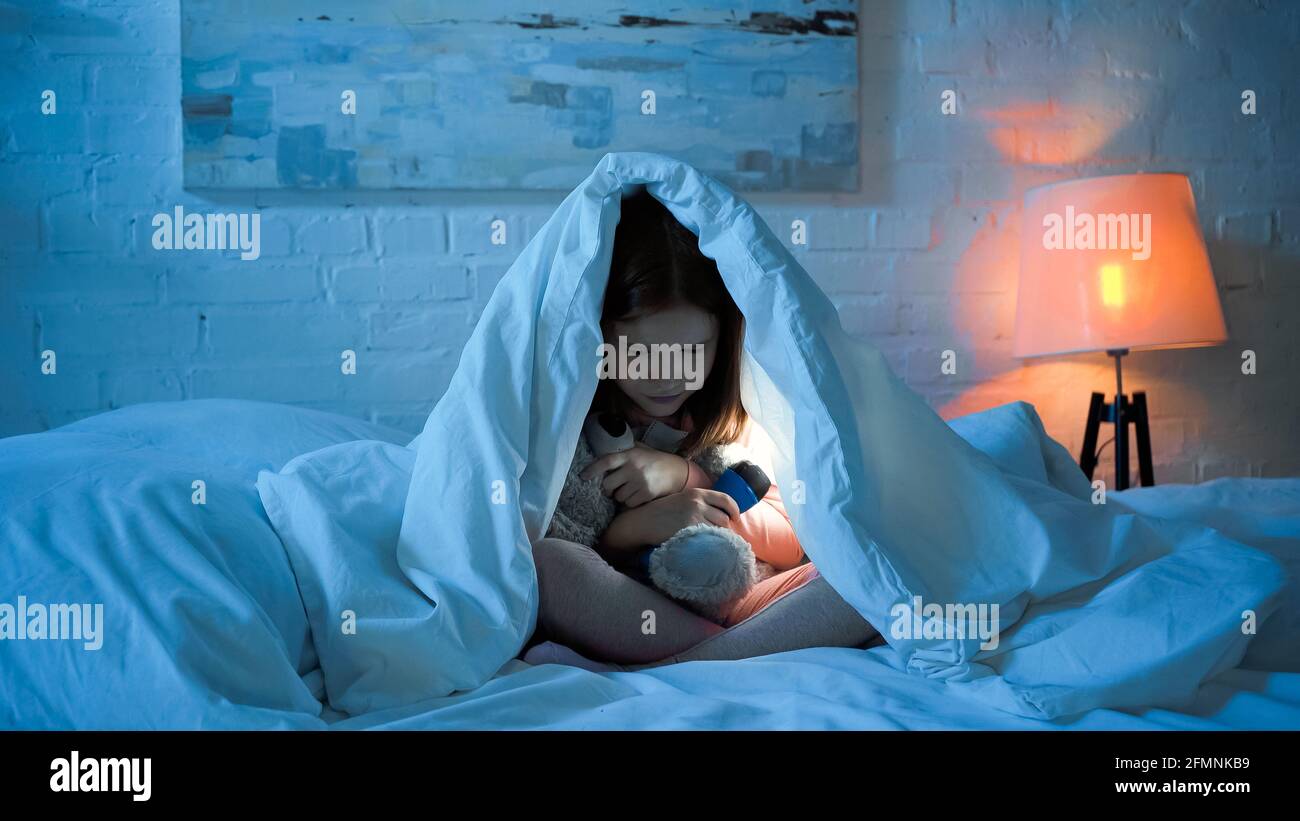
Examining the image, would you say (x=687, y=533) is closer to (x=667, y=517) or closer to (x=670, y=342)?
(x=667, y=517)

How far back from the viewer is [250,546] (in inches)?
31.8

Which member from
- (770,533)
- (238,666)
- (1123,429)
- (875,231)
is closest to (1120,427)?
(1123,429)

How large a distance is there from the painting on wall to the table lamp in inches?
16.1

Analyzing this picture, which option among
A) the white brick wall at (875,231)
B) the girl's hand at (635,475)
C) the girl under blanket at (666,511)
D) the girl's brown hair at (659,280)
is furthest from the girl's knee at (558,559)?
the white brick wall at (875,231)

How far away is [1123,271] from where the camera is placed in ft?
5.37

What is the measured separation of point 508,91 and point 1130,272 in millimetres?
1142

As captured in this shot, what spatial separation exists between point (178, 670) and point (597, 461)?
1.72ft

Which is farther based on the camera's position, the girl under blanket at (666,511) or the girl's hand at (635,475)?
the girl's hand at (635,475)

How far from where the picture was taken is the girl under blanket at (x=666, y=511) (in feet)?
2.98

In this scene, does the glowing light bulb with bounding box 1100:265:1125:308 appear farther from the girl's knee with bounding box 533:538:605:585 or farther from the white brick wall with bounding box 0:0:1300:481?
the girl's knee with bounding box 533:538:605:585

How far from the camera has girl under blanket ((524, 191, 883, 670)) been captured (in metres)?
0.91

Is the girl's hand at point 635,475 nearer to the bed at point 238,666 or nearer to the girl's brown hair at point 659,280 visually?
the girl's brown hair at point 659,280

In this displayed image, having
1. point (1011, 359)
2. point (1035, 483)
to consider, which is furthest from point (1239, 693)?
point (1011, 359)

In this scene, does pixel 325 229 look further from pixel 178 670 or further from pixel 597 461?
pixel 178 670
